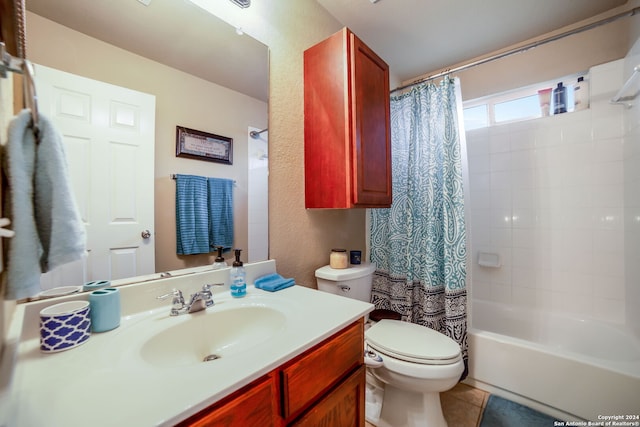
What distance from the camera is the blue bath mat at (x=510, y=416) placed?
4.21ft

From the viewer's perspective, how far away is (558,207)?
5.94 ft

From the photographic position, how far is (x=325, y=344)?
722 mm

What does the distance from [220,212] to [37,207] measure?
65 cm

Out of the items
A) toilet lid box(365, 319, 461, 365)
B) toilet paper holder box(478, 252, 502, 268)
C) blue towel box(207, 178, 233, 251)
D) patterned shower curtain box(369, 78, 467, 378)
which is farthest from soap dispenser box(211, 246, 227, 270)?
toilet paper holder box(478, 252, 502, 268)

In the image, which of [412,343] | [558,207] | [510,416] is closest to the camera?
[412,343]

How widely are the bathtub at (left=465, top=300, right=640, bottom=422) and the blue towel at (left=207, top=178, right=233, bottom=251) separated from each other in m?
1.56

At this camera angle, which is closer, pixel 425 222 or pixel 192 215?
pixel 192 215

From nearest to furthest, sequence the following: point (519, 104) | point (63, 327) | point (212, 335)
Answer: point (63, 327) < point (212, 335) < point (519, 104)

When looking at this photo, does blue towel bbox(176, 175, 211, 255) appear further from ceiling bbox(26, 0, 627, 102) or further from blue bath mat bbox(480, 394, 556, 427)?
blue bath mat bbox(480, 394, 556, 427)

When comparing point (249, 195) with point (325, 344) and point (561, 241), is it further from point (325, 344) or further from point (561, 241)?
point (561, 241)

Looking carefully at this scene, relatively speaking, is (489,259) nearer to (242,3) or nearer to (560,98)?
(560,98)

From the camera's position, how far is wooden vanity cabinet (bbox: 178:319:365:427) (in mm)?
500

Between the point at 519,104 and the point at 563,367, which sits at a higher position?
the point at 519,104

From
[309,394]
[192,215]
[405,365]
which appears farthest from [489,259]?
[192,215]
